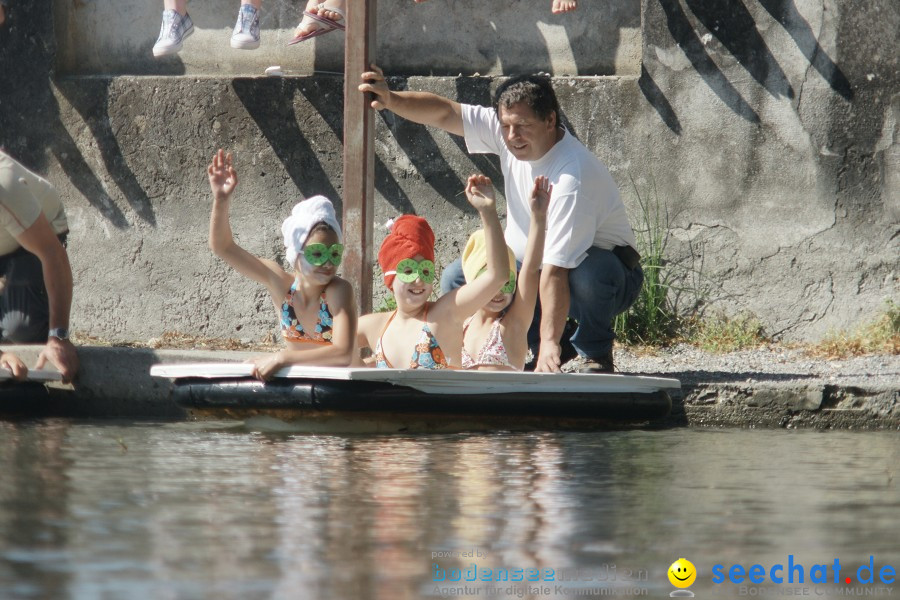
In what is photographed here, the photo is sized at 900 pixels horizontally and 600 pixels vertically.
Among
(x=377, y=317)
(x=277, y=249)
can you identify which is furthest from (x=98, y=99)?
(x=377, y=317)

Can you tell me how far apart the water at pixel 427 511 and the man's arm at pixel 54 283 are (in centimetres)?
72

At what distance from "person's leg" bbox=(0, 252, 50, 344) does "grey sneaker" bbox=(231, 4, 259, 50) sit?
5.73 feet

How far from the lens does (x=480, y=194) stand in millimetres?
5449

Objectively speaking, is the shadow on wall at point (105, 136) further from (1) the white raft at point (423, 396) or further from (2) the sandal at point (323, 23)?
(1) the white raft at point (423, 396)

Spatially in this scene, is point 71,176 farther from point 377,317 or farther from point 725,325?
point 725,325

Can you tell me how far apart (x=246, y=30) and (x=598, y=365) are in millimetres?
2857

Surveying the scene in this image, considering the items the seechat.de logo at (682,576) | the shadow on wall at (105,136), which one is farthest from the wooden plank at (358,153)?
the seechat.de logo at (682,576)

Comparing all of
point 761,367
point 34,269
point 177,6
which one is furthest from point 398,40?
point 761,367

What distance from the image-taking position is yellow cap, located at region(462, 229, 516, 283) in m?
5.71

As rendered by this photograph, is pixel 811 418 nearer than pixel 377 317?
Yes

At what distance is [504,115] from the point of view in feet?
19.4

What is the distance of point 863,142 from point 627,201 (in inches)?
47.1

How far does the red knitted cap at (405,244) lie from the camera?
566cm

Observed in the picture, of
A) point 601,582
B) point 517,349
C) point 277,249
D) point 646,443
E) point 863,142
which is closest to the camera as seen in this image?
point 601,582
